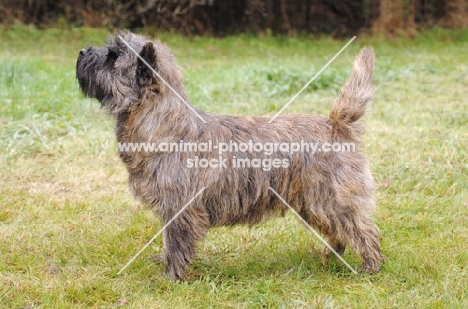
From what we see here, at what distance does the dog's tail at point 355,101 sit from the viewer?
4.02m

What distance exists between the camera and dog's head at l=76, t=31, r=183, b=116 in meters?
3.83

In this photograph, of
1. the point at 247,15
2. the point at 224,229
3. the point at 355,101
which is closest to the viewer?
the point at 355,101

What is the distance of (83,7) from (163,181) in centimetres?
1400

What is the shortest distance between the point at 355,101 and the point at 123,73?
151 centimetres

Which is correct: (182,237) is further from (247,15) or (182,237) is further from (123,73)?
(247,15)

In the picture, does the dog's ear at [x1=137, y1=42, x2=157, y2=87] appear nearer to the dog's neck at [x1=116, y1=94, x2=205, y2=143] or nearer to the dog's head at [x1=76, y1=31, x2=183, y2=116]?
the dog's head at [x1=76, y1=31, x2=183, y2=116]

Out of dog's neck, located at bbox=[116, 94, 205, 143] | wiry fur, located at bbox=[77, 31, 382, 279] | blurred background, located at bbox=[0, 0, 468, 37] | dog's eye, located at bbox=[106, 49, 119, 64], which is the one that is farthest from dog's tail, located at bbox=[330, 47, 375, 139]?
blurred background, located at bbox=[0, 0, 468, 37]

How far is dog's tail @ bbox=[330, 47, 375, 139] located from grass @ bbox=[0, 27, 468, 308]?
0.96m

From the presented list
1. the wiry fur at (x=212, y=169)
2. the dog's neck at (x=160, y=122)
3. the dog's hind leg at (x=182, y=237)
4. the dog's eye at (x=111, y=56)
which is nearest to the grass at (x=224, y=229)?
the dog's hind leg at (x=182, y=237)

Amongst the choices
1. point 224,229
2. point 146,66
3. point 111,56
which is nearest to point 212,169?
point 146,66

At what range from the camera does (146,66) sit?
3795 mm

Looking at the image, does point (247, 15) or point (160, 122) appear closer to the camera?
point (160, 122)

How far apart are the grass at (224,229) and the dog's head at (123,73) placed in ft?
3.89

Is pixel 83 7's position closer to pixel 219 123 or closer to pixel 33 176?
pixel 33 176
